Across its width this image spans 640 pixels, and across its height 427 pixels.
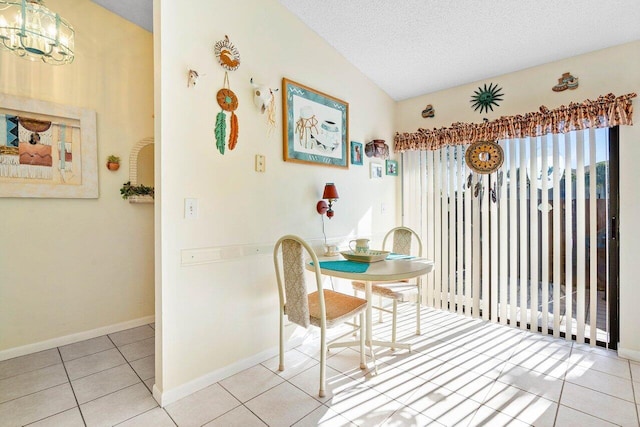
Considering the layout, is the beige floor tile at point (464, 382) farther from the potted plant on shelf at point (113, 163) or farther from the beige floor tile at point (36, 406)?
the potted plant on shelf at point (113, 163)

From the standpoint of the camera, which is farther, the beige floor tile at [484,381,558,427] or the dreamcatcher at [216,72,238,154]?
the dreamcatcher at [216,72,238,154]

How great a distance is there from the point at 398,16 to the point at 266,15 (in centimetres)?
105

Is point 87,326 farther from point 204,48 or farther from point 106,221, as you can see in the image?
point 204,48

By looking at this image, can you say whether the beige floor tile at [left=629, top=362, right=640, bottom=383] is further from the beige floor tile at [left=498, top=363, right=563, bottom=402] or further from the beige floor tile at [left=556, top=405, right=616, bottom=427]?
the beige floor tile at [left=556, top=405, right=616, bottom=427]

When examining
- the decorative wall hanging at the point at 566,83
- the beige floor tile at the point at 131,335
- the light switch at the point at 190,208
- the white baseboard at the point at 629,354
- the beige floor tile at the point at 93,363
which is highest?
the decorative wall hanging at the point at 566,83

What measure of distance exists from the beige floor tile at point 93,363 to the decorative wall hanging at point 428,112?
3843 millimetres

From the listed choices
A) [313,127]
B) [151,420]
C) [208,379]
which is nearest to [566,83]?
[313,127]

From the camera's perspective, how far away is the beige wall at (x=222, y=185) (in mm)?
1836

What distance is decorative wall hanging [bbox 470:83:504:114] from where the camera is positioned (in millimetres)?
2988

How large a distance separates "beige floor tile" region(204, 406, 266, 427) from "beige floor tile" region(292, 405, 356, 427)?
9.1 inches

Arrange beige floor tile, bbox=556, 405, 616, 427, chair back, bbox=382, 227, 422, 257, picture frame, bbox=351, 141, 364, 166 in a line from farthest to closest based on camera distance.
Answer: picture frame, bbox=351, 141, 364, 166 < chair back, bbox=382, 227, 422, 257 < beige floor tile, bbox=556, 405, 616, 427

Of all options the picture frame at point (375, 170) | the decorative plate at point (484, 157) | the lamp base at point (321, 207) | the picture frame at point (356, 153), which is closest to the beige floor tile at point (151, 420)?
the lamp base at point (321, 207)

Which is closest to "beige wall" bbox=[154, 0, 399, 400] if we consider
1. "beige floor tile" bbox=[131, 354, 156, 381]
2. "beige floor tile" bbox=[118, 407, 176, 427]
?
"beige floor tile" bbox=[118, 407, 176, 427]

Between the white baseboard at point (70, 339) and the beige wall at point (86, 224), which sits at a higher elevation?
the beige wall at point (86, 224)
